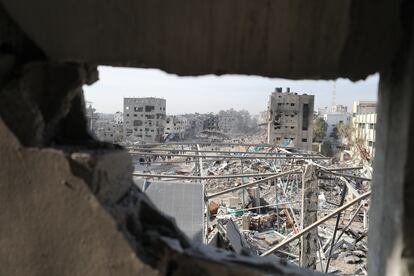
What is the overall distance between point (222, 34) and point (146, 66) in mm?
331

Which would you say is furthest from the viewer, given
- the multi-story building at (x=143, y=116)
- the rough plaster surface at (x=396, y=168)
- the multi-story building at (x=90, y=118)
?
the multi-story building at (x=143, y=116)

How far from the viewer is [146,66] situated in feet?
4.91

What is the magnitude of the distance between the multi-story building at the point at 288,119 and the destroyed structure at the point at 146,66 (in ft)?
110

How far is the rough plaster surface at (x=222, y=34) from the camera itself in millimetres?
1353

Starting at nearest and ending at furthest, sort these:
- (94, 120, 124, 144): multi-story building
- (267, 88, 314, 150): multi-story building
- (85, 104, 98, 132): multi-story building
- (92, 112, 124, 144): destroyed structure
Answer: (85, 104, 98, 132): multi-story building, (94, 120, 124, 144): multi-story building, (92, 112, 124, 144): destroyed structure, (267, 88, 314, 150): multi-story building

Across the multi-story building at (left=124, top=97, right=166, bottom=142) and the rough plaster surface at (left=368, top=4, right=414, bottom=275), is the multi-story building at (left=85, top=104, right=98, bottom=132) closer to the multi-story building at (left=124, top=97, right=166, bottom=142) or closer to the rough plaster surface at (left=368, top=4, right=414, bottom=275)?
the rough plaster surface at (left=368, top=4, right=414, bottom=275)

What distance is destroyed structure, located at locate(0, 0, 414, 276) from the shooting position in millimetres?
1353

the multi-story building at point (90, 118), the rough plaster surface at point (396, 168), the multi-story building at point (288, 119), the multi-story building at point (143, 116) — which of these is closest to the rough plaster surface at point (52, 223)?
the multi-story building at point (90, 118)

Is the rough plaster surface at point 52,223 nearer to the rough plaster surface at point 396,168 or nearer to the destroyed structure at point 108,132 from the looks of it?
the destroyed structure at point 108,132

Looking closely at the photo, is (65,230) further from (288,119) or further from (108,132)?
(108,132)

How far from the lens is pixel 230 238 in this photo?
332 inches

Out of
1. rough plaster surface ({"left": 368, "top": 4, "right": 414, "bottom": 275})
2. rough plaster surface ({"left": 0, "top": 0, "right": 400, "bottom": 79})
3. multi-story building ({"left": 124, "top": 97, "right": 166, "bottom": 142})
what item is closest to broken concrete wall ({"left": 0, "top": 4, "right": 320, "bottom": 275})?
rough plaster surface ({"left": 0, "top": 0, "right": 400, "bottom": 79})

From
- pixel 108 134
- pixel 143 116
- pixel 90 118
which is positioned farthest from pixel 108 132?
pixel 90 118

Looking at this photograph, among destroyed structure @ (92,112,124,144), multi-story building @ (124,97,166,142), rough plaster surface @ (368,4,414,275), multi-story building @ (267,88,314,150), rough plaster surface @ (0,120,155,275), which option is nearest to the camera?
rough plaster surface @ (368,4,414,275)
